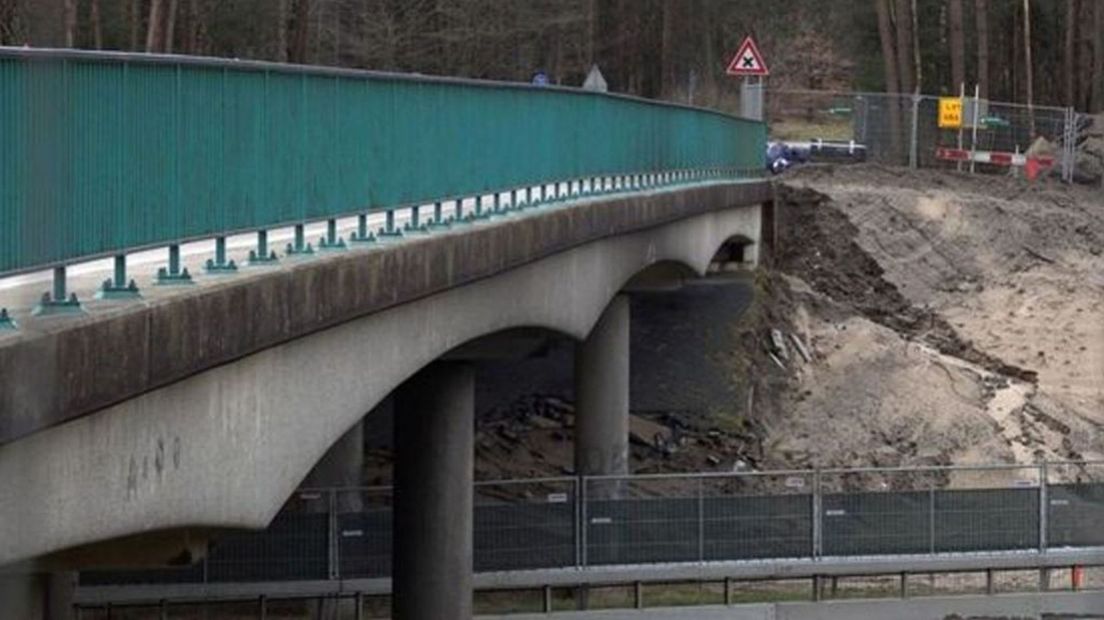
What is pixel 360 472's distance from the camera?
3238cm

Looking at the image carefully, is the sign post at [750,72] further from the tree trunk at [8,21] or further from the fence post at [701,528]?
the tree trunk at [8,21]

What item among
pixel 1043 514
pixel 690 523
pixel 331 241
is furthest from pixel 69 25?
pixel 1043 514

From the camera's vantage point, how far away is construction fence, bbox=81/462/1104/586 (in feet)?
91.5

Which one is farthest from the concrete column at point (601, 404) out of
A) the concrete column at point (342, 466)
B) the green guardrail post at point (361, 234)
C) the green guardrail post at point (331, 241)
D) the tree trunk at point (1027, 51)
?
the tree trunk at point (1027, 51)

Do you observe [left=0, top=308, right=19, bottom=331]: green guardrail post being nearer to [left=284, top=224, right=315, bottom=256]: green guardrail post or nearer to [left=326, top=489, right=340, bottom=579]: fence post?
[left=284, top=224, right=315, bottom=256]: green guardrail post

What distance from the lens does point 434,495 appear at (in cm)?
2442

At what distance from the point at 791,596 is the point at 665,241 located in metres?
5.41

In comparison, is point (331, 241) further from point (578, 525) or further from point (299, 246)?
point (578, 525)

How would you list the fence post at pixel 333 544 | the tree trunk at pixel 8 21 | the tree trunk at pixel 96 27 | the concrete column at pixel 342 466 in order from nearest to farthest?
the tree trunk at pixel 8 21
the fence post at pixel 333 544
the concrete column at pixel 342 466
the tree trunk at pixel 96 27

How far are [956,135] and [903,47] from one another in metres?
8.21

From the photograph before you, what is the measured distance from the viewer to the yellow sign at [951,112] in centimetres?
5525

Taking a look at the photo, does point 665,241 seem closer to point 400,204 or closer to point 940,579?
point 940,579

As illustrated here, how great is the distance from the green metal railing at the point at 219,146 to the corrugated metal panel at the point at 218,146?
1 centimetres

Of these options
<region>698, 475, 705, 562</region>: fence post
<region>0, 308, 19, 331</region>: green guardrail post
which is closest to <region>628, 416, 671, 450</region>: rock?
<region>698, 475, 705, 562</region>: fence post
